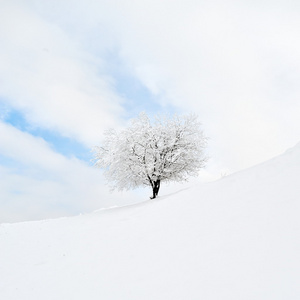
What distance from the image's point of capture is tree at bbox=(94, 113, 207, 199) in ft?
68.2

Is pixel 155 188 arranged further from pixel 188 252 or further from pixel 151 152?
pixel 188 252

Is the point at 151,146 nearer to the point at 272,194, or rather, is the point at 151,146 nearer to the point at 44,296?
the point at 272,194

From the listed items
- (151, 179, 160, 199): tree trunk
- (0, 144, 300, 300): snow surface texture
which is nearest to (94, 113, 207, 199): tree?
(151, 179, 160, 199): tree trunk

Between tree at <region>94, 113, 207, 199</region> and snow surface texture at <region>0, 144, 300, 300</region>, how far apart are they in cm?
822

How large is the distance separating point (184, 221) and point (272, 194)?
147 inches

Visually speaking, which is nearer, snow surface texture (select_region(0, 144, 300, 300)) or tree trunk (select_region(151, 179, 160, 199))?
snow surface texture (select_region(0, 144, 300, 300))

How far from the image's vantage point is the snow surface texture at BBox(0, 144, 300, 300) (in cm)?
582

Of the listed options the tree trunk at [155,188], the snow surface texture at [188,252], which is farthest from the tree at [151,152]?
the snow surface texture at [188,252]

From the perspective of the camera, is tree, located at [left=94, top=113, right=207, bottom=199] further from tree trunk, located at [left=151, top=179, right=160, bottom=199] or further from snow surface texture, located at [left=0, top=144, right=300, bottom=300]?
snow surface texture, located at [left=0, top=144, right=300, bottom=300]

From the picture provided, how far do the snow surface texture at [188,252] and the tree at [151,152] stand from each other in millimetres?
8225

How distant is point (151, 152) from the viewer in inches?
848

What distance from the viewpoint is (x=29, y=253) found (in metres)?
11.1

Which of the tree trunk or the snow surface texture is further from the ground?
the tree trunk

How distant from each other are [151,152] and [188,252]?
47.2 ft
